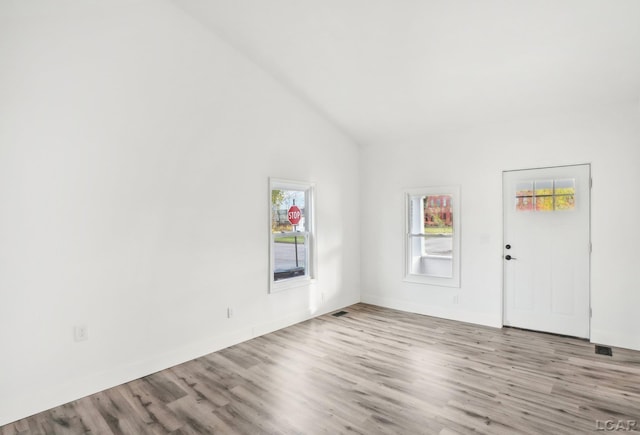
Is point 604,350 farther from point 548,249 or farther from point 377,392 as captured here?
point 377,392

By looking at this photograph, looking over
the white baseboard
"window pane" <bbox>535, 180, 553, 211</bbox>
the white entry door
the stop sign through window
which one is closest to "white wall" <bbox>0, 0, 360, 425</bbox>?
the white baseboard

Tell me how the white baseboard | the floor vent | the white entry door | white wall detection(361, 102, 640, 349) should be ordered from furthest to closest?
the white entry door
white wall detection(361, 102, 640, 349)
the floor vent
the white baseboard

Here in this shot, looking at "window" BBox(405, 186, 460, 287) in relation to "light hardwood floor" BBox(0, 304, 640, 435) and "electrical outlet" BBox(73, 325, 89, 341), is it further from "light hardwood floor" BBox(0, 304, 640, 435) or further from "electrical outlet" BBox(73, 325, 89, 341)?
"electrical outlet" BBox(73, 325, 89, 341)

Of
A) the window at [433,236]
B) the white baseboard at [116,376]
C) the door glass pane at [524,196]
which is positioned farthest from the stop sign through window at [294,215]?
the door glass pane at [524,196]

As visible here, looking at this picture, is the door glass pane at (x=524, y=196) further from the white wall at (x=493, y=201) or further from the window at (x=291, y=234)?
the window at (x=291, y=234)

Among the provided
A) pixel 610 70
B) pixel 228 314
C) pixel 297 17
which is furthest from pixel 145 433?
pixel 610 70

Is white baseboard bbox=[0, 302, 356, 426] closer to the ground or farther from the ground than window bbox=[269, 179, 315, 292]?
closer to the ground

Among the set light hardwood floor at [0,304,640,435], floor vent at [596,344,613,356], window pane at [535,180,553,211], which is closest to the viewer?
light hardwood floor at [0,304,640,435]

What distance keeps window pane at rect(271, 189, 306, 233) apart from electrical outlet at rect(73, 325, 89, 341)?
7.64 ft

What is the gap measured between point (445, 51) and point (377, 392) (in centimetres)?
337

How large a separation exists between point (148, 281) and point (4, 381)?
1.23 m

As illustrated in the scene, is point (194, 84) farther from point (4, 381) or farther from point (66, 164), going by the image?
point (4, 381)

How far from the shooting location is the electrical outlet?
9.78ft

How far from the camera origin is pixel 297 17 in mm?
3602
